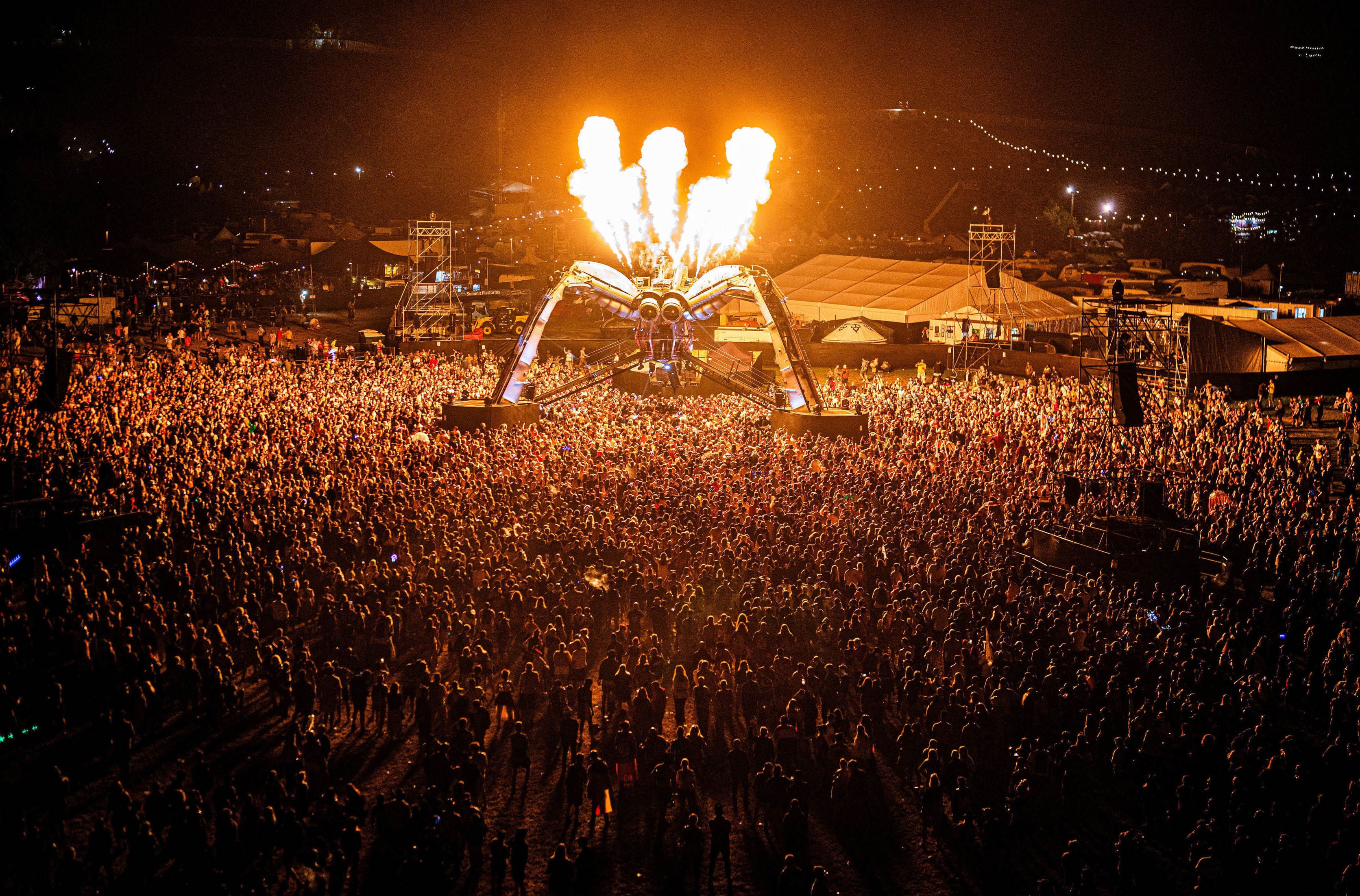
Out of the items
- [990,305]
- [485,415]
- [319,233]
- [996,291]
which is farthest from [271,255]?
[485,415]

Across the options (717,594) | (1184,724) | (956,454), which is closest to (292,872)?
(717,594)

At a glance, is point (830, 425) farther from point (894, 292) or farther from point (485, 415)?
point (894, 292)

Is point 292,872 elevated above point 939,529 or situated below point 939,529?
below

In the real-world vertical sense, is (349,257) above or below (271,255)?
below

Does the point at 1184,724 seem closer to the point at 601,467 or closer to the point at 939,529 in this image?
the point at 939,529

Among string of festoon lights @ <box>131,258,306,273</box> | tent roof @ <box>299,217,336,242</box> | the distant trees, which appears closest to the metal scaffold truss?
the distant trees

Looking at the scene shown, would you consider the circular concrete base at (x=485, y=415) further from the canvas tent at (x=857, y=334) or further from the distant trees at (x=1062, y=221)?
the distant trees at (x=1062, y=221)

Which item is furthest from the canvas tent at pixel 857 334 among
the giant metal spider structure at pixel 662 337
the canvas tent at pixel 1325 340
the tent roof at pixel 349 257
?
the tent roof at pixel 349 257
